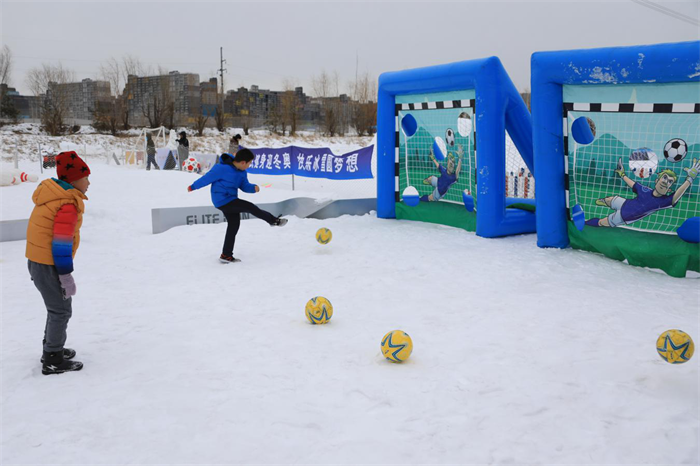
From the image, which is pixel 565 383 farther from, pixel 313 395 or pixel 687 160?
pixel 687 160

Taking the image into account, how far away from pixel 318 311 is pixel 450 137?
19.5 ft

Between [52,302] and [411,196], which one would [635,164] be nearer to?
[411,196]

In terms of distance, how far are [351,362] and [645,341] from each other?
2520 mm

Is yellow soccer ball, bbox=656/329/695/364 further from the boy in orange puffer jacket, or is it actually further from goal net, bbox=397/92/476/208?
goal net, bbox=397/92/476/208

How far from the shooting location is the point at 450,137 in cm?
1017

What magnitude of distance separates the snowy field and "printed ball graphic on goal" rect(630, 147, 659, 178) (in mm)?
1256

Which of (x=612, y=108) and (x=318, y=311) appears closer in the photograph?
(x=318, y=311)

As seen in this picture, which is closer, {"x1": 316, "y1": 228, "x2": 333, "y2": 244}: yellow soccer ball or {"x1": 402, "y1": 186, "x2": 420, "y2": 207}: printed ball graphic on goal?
{"x1": 316, "y1": 228, "x2": 333, "y2": 244}: yellow soccer ball

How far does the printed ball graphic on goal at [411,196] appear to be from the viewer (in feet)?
36.4

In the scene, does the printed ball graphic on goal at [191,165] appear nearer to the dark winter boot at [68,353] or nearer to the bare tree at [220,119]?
the dark winter boot at [68,353]

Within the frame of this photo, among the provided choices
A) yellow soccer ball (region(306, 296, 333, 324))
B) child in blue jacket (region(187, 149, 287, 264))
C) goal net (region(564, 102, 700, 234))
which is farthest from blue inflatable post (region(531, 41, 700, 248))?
yellow soccer ball (region(306, 296, 333, 324))

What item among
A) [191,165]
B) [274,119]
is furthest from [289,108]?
[191,165]

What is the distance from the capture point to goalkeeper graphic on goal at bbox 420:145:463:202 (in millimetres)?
10211

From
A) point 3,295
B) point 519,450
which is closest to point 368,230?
A: point 3,295
